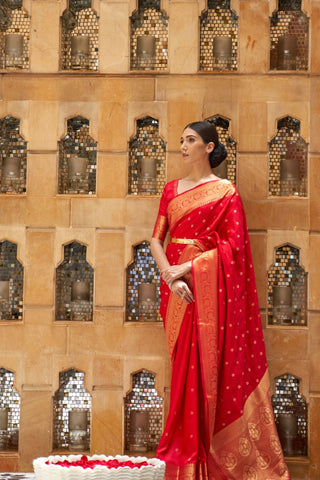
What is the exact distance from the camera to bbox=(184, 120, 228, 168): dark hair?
3.91 metres

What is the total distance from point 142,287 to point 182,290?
56 centimetres

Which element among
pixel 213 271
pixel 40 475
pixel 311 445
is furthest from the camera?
pixel 311 445

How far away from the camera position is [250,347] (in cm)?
385

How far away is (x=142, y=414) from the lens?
4.16 metres

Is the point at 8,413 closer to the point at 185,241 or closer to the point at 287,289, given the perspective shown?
the point at 185,241

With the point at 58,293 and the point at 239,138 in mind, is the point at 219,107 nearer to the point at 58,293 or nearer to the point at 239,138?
the point at 239,138

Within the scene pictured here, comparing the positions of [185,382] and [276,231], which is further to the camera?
[276,231]

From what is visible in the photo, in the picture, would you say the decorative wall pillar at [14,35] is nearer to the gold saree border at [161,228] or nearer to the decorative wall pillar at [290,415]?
the gold saree border at [161,228]

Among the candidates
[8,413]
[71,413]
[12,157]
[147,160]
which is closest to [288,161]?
[147,160]

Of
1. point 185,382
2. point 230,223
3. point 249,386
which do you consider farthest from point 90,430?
point 230,223

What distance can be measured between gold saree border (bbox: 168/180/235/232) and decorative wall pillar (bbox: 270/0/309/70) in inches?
39.4

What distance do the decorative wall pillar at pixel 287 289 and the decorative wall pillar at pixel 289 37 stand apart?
1.21 meters

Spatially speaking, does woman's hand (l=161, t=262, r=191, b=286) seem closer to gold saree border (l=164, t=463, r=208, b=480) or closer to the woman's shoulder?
the woman's shoulder

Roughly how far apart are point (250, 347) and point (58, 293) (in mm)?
1297
